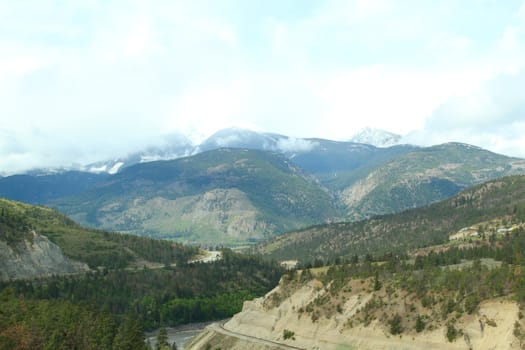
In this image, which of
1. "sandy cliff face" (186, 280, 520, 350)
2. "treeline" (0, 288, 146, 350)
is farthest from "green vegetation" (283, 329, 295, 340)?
"treeline" (0, 288, 146, 350)

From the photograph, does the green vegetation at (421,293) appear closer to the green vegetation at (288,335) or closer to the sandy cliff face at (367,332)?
the sandy cliff face at (367,332)

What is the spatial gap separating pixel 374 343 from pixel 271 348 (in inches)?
1477

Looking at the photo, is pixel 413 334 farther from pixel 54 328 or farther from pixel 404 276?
pixel 54 328

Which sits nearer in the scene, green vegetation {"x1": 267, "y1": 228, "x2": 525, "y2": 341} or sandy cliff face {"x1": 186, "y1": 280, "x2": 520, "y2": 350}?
sandy cliff face {"x1": 186, "y1": 280, "x2": 520, "y2": 350}

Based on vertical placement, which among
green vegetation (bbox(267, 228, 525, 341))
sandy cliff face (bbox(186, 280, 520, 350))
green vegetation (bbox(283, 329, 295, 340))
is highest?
green vegetation (bbox(267, 228, 525, 341))

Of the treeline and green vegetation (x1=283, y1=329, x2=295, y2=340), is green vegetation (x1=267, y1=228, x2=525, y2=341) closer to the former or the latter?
green vegetation (x1=283, y1=329, x2=295, y2=340)

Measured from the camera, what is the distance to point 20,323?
536 feet

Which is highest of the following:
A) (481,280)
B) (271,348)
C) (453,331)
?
(481,280)

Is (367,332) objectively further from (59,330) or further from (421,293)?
(59,330)

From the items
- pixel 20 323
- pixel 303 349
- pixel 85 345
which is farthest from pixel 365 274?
pixel 20 323

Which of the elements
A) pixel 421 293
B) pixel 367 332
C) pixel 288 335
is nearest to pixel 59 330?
pixel 288 335

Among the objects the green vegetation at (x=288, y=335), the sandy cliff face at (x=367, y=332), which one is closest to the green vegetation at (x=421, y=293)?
the sandy cliff face at (x=367, y=332)

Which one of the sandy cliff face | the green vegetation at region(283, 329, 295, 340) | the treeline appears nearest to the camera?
the sandy cliff face

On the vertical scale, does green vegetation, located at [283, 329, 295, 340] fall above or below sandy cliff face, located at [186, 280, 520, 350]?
below
